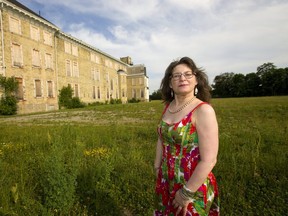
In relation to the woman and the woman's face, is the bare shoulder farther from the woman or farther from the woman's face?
the woman's face

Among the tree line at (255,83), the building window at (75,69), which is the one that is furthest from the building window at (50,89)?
the tree line at (255,83)

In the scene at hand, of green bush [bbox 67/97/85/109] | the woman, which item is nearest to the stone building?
green bush [bbox 67/97/85/109]

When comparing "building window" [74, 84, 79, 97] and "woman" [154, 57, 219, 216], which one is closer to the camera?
"woman" [154, 57, 219, 216]

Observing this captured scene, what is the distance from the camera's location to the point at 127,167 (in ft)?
12.3

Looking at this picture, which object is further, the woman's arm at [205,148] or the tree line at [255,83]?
the tree line at [255,83]

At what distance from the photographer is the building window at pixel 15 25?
19.6m

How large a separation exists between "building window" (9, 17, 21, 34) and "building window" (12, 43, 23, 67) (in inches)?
57.8

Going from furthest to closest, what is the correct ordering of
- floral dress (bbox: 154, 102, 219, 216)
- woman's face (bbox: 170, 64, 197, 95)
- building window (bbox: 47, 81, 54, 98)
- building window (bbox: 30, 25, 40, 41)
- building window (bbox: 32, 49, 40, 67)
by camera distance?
building window (bbox: 47, 81, 54, 98), building window (bbox: 32, 49, 40, 67), building window (bbox: 30, 25, 40, 41), woman's face (bbox: 170, 64, 197, 95), floral dress (bbox: 154, 102, 219, 216)

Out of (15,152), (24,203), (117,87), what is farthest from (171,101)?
(117,87)

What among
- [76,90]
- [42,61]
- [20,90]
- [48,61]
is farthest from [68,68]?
[20,90]

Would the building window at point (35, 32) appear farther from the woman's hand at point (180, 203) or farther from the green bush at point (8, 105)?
the woman's hand at point (180, 203)

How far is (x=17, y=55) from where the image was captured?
20484 mm

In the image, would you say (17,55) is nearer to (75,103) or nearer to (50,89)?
(50,89)

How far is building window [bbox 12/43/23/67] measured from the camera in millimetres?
19984
